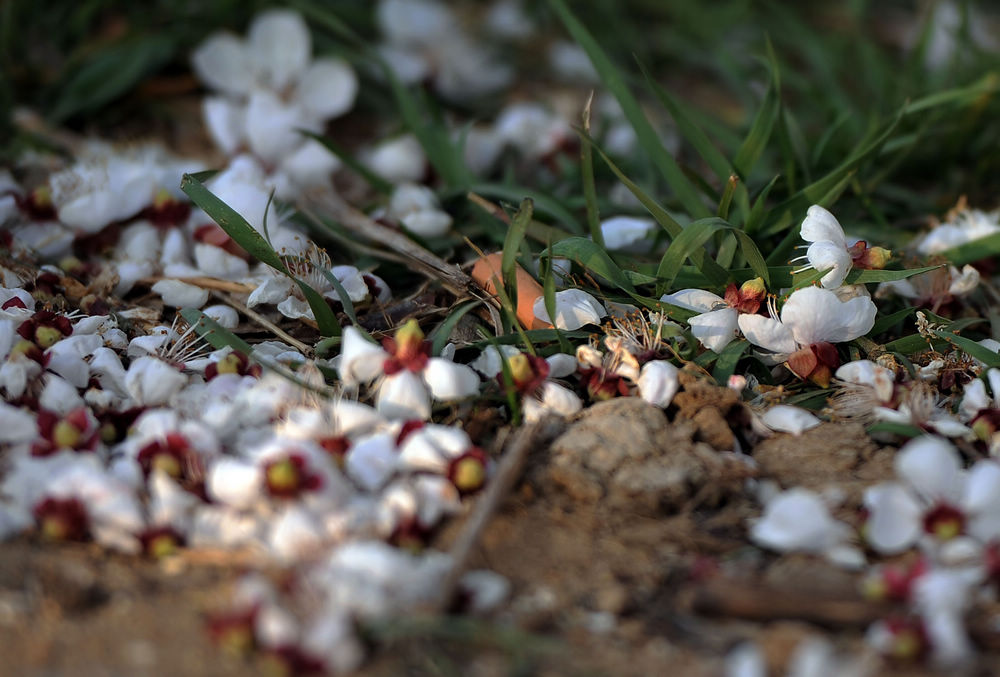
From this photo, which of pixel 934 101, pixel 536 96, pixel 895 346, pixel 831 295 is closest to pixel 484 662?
pixel 831 295

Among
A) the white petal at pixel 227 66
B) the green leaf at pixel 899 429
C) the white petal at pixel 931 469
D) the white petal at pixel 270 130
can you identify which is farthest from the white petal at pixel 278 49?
the white petal at pixel 931 469

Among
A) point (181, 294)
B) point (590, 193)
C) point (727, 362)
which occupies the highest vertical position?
point (590, 193)

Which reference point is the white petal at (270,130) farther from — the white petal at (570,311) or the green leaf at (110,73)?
the white petal at (570,311)

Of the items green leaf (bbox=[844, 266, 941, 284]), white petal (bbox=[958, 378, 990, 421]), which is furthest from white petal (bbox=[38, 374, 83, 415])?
white petal (bbox=[958, 378, 990, 421])

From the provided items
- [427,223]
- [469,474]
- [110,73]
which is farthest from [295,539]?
[110,73]

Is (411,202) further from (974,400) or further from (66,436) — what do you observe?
(974,400)

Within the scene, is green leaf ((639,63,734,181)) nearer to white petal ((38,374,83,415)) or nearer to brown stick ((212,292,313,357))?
brown stick ((212,292,313,357))
